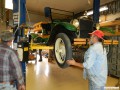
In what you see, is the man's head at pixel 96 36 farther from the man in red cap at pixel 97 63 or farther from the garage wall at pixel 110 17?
the garage wall at pixel 110 17

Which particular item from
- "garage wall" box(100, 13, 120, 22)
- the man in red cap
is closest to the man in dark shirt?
the man in red cap

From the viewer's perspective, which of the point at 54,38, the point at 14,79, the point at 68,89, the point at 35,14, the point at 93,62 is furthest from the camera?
the point at 35,14

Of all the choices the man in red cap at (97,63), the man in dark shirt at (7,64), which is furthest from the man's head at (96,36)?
the man in dark shirt at (7,64)

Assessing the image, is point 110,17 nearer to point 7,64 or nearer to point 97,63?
point 97,63

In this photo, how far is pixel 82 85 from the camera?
6102 mm

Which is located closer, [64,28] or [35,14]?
[64,28]

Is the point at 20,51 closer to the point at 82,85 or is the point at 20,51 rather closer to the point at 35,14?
the point at 82,85

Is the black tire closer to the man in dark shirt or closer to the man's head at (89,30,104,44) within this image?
the man's head at (89,30,104,44)

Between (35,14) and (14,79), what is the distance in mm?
9841

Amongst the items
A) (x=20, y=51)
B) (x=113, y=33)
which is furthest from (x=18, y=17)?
(x=113, y=33)

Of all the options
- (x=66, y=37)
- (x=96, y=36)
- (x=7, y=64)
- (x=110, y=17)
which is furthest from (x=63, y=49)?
(x=110, y=17)

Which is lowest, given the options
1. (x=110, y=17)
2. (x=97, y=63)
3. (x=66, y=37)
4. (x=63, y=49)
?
(x=97, y=63)

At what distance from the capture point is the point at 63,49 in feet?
11.9

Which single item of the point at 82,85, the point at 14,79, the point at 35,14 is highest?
the point at 35,14
